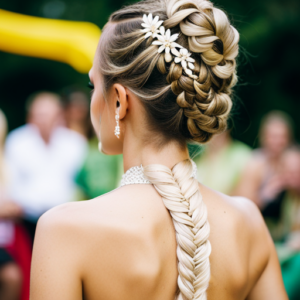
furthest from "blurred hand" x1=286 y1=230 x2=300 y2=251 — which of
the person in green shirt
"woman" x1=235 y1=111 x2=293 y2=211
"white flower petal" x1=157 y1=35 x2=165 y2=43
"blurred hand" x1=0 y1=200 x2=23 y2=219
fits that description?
"white flower petal" x1=157 y1=35 x2=165 y2=43

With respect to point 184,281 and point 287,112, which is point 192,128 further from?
point 287,112

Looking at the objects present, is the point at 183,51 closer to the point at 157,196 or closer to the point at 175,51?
the point at 175,51

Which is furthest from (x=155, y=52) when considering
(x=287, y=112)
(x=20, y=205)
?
(x=287, y=112)

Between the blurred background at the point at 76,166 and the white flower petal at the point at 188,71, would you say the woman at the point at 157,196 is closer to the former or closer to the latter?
the white flower petal at the point at 188,71

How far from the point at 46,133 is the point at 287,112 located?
5468 millimetres

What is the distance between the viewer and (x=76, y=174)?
4562 mm

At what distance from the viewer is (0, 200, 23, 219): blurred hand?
3.90 metres

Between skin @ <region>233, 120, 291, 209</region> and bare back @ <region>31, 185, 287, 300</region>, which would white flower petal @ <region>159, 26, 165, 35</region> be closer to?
bare back @ <region>31, 185, 287, 300</region>

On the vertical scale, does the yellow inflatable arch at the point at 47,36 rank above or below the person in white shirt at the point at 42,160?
above

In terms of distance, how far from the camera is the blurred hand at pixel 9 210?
12.8 feet

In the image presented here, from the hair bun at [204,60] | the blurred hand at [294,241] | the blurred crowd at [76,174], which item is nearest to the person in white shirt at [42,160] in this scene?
the blurred crowd at [76,174]

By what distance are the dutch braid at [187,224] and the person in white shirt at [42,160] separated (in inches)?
117

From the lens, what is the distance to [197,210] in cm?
146

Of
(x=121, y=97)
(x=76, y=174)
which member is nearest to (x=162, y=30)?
(x=121, y=97)
